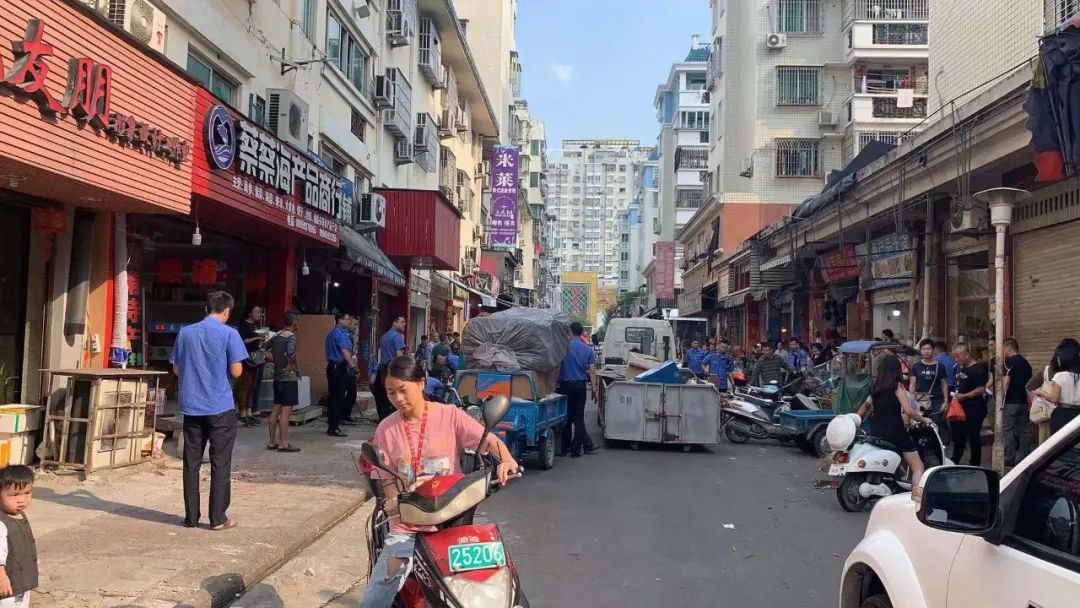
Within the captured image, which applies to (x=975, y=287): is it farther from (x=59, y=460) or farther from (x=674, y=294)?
(x=674, y=294)

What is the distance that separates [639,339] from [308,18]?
985 cm

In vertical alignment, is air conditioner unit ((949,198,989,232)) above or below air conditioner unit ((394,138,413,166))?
below

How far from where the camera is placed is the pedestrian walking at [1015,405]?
31.5ft

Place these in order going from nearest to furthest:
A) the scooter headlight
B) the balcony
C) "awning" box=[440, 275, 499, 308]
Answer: the scooter headlight
"awning" box=[440, 275, 499, 308]
the balcony

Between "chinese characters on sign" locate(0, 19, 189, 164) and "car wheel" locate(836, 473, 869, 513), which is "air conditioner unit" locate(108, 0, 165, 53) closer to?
"chinese characters on sign" locate(0, 19, 189, 164)

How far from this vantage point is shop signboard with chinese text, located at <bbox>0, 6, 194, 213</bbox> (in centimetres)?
642

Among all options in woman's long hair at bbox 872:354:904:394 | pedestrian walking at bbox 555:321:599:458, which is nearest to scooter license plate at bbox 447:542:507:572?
woman's long hair at bbox 872:354:904:394

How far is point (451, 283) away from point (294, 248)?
18104 mm

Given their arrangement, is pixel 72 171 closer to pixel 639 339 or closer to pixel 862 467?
pixel 862 467

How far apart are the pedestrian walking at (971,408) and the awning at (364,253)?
10325 mm

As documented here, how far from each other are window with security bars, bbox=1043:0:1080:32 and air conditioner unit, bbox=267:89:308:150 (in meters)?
11.5

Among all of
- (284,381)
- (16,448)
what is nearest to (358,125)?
(284,381)

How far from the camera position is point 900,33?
32.7 meters

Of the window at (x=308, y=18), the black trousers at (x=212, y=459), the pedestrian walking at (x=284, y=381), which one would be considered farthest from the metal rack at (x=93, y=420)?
the window at (x=308, y=18)
